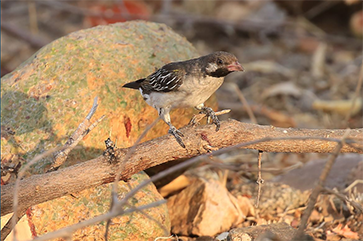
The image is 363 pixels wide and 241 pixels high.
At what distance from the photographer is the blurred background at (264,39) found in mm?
6984

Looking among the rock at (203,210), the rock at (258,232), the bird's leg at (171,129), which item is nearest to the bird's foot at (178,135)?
the bird's leg at (171,129)

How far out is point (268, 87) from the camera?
7305 mm

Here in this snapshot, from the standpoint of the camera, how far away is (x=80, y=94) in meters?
3.63

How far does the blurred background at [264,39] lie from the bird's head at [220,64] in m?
2.92

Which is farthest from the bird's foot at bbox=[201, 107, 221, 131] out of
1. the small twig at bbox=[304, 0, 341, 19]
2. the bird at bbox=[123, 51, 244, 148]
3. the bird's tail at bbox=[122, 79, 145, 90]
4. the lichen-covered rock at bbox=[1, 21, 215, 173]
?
the small twig at bbox=[304, 0, 341, 19]

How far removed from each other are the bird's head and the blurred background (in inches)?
115

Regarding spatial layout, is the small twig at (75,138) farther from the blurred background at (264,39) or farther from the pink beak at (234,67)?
the blurred background at (264,39)

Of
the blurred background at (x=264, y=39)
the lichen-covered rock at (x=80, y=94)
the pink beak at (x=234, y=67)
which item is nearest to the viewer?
the pink beak at (x=234, y=67)

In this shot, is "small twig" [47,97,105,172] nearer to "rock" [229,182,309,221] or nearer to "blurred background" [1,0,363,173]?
"rock" [229,182,309,221]

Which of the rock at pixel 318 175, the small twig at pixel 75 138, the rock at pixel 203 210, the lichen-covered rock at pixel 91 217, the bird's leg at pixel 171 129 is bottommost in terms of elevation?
the rock at pixel 318 175

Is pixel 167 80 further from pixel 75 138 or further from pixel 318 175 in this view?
pixel 318 175

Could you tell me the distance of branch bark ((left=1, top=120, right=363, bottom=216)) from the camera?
9.36 feet

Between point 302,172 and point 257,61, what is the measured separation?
3639 mm

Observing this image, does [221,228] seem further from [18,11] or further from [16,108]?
[18,11]
